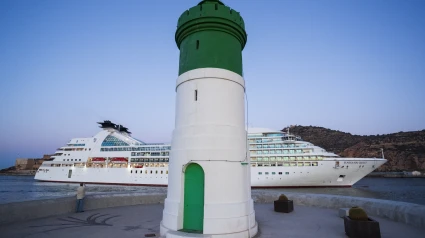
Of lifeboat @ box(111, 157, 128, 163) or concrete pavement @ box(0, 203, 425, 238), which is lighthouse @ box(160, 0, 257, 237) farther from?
lifeboat @ box(111, 157, 128, 163)

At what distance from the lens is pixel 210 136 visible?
4672 mm

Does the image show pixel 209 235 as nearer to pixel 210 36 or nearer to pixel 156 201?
pixel 210 36

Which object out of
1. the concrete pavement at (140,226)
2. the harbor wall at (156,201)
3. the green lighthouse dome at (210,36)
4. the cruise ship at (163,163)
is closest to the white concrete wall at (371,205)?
the harbor wall at (156,201)

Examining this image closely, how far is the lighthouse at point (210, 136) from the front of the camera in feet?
14.8

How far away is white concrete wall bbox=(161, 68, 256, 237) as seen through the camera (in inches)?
177

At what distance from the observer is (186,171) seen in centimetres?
478

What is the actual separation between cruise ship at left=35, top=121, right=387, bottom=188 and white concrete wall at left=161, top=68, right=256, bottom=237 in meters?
30.0

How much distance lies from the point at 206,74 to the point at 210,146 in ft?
5.24

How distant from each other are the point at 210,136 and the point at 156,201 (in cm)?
616

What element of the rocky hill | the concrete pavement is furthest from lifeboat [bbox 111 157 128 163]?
the rocky hill

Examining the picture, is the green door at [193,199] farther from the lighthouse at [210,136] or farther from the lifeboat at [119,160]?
the lifeboat at [119,160]

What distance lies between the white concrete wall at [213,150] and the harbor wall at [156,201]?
4.02m

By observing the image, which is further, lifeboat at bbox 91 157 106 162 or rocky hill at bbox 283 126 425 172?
rocky hill at bbox 283 126 425 172

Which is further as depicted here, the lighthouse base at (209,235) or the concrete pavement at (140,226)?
the concrete pavement at (140,226)
